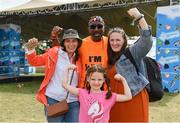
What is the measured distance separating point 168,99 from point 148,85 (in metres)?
6.74

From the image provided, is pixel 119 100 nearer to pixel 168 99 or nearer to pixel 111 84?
pixel 111 84

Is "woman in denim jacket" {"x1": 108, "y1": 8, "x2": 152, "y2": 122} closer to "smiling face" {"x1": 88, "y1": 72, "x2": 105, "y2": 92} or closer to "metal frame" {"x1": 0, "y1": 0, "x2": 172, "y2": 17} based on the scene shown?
"smiling face" {"x1": 88, "y1": 72, "x2": 105, "y2": 92}

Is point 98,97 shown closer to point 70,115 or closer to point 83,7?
point 70,115

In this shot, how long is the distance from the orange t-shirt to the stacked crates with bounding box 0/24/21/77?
494 inches

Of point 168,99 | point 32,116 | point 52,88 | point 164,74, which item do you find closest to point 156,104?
point 168,99

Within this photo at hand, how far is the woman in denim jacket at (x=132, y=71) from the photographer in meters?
3.61

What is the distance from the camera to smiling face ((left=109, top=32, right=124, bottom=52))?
3.65m

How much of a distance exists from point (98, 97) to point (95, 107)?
3.9 inches

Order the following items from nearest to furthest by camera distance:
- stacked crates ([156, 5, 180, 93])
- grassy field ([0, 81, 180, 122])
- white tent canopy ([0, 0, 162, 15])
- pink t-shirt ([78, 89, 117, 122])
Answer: pink t-shirt ([78, 89, 117, 122])
grassy field ([0, 81, 180, 122])
stacked crates ([156, 5, 180, 93])
white tent canopy ([0, 0, 162, 15])

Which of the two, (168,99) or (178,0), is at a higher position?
(178,0)

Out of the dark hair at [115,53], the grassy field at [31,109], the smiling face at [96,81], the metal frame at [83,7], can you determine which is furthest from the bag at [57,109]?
the metal frame at [83,7]

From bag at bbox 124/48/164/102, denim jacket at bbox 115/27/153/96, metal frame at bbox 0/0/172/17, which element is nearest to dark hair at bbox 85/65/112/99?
denim jacket at bbox 115/27/153/96

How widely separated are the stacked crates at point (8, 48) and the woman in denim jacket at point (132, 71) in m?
12.9

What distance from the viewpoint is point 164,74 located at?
11.5 m
